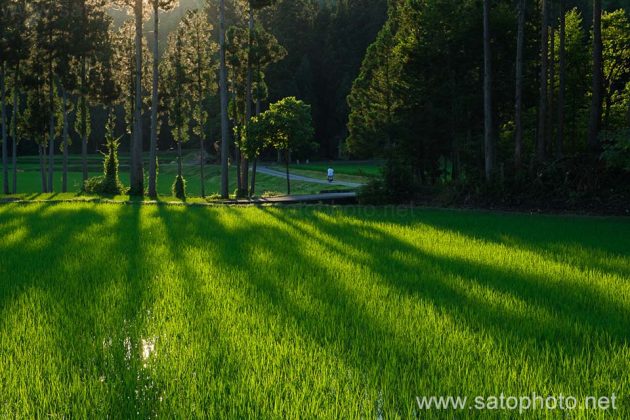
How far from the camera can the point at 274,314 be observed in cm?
488

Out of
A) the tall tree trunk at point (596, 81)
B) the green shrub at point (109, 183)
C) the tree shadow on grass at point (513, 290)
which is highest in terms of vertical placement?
the tall tree trunk at point (596, 81)

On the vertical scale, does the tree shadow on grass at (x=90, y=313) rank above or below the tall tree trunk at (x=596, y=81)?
below

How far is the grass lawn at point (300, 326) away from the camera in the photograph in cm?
312

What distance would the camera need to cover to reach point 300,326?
4449mm

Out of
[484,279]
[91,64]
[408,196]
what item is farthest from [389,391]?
[91,64]

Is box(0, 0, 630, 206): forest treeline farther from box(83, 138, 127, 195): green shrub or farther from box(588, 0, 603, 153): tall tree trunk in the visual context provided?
box(83, 138, 127, 195): green shrub

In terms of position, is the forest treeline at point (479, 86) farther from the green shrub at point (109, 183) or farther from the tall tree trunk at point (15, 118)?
the tall tree trunk at point (15, 118)

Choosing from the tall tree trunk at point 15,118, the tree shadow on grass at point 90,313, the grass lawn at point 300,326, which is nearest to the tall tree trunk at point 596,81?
the grass lawn at point 300,326

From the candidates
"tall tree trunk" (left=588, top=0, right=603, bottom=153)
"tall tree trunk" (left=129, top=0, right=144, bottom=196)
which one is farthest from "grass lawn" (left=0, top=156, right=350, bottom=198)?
"tall tree trunk" (left=588, top=0, right=603, bottom=153)

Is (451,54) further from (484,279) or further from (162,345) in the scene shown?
(162,345)

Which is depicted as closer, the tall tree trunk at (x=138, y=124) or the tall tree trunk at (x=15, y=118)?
the tall tree trunk at (x=138, y=124)

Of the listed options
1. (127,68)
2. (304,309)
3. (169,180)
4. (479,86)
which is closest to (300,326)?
(304,309)

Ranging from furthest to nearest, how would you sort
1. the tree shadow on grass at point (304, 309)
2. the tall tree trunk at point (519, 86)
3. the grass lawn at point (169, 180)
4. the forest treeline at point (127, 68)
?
1. the grass lawn at point (169, 180)
2. the forest treeline at point (127, 68)
3. the tall tree trunk at point (519, 86)
4. the tree shadow on grass at point (304, 309)

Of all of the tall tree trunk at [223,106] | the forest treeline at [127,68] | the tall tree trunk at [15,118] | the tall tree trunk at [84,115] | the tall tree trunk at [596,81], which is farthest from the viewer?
the tall tree trunk at [15,118]
